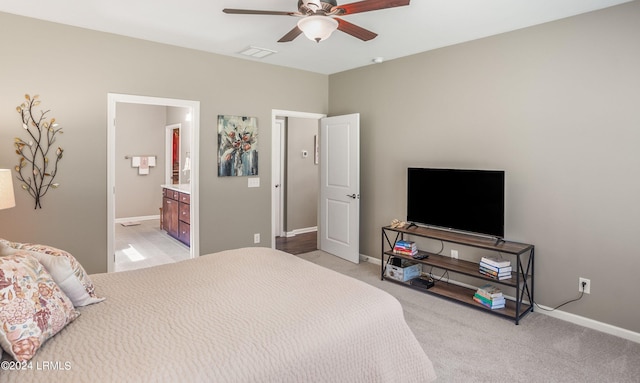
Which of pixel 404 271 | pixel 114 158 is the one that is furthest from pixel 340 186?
pixel 114 158

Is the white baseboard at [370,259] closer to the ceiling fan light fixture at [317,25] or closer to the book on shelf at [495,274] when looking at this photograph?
the book on shelf at [495,274]

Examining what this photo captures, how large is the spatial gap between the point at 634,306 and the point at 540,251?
29.8 inches

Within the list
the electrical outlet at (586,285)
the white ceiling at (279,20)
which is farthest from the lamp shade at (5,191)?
the electrical outlet at (586,285)

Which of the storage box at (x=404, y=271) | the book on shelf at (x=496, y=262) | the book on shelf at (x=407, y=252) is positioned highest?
the book on shelf at (x=496, y=262)

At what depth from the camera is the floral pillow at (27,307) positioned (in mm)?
1318

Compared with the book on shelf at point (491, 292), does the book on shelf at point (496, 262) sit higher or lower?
higher

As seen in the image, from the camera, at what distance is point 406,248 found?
4.10 meters

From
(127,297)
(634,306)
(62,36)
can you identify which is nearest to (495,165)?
(634,306)

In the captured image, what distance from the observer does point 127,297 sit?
6.34 feet

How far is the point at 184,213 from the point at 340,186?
8.34ft

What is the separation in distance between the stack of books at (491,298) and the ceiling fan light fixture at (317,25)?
8.83 feet

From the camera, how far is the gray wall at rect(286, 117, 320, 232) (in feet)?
21.8

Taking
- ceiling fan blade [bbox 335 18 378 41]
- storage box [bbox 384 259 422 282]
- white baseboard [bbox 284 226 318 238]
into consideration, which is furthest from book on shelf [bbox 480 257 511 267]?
white baseboard [bbox 284 226 318 238]

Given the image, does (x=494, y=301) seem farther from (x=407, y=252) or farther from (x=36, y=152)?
(x=36, y=152)
